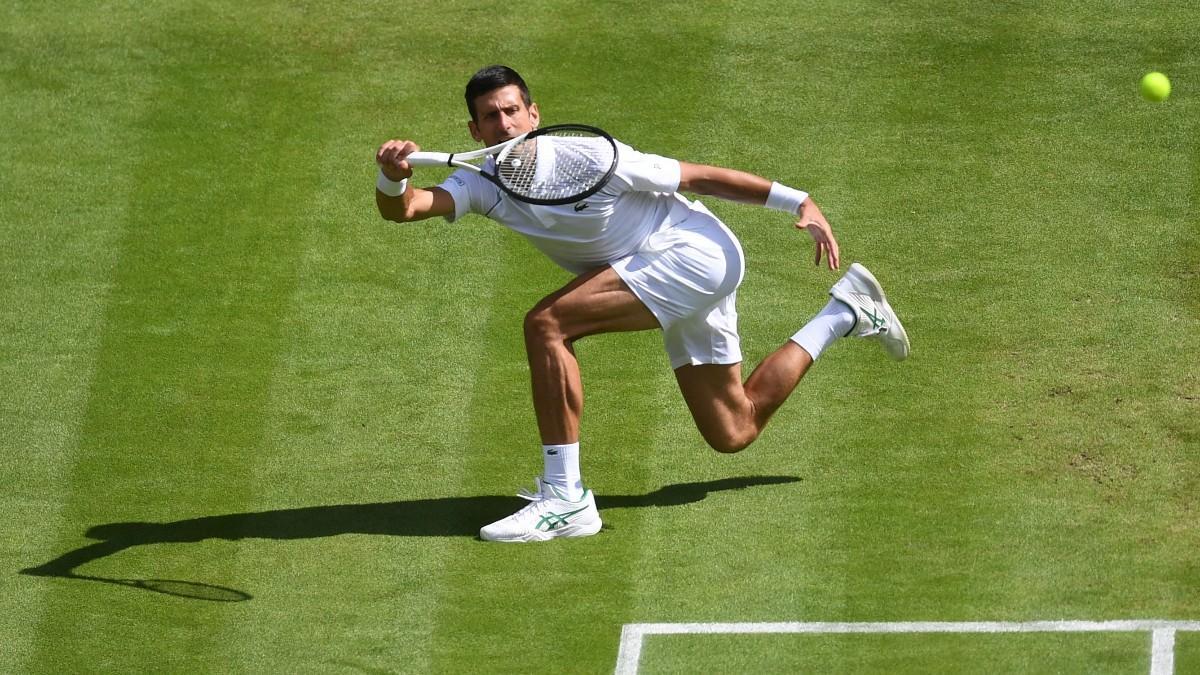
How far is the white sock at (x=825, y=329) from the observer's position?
8914mm

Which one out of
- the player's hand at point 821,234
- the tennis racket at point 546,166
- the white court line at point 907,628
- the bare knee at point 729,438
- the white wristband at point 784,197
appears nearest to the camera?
the white court line at point 907,628

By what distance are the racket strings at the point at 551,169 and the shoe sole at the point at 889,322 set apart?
1.65 meters

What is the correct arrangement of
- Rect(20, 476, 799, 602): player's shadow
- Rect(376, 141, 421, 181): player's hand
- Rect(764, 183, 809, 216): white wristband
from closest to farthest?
Rect(376, 141, 421, 181): player's hand
Rect(764, 183, 809, 216): white wristband
Rect(20, 476, 799, 602): player's shadow

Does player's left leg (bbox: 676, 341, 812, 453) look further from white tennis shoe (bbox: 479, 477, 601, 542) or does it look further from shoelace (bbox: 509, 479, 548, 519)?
shoelace (bbox: 509, 479, 548, 519)

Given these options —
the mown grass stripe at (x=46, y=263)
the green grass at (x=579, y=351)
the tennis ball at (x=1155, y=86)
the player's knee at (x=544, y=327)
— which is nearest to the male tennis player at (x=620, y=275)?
the player's knee at (x=544, y=327)

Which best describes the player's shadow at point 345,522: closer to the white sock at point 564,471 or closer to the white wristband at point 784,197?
the white sock at point 564,471

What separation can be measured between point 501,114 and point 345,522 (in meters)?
2.10

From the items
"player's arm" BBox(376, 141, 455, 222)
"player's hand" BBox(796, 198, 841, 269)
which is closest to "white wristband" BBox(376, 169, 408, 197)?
"player's arm" BBox(376, 141, 455, 222)

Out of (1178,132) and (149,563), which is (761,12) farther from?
(149,563)

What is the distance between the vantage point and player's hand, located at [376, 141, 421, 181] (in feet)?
26.5

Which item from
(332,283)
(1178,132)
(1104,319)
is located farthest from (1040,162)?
(332,283)

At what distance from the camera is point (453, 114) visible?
1230 cm

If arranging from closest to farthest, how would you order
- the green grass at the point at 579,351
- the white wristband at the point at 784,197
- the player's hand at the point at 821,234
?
the green grass at the point at 579,351 → the player's hand at the point at 821,234 → the white wristband at the point at 784,197

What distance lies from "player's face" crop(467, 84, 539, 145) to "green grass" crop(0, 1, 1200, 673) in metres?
1.65
